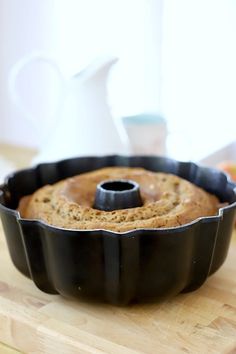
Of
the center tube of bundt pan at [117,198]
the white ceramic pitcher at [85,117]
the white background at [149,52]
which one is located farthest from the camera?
the white background at [149,52]

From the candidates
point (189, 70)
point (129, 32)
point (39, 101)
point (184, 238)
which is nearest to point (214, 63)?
point (189, 70)

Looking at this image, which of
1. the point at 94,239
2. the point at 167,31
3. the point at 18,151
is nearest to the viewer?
the point at 94,239

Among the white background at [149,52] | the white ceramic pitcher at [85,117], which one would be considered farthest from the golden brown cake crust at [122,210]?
the white background at [149,52]

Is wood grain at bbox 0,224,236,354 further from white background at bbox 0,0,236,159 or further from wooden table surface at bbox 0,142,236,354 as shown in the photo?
white background at bbox 0,0,236,159

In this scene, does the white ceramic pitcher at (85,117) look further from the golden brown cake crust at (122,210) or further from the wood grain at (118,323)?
the wood grain at (118,323)

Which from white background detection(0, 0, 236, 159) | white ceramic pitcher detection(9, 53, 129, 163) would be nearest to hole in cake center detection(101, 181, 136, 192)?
white ceramic pitcher detection(9, 53, 129, 163)

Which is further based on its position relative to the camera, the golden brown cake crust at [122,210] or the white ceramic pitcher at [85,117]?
the white ceramic pitcher at [85,117]

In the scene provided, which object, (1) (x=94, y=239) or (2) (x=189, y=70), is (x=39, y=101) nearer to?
(2) (x=189, y=70)
